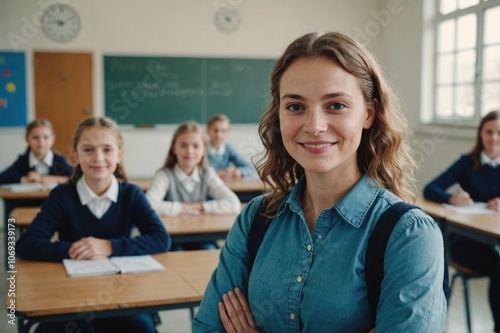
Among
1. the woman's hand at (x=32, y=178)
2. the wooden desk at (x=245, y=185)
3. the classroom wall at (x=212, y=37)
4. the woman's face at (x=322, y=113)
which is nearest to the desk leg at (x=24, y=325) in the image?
the woman's face at (x=322, y=113)

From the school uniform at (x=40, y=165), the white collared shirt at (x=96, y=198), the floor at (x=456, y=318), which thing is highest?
the white collared shirt at (x=96, y=198)

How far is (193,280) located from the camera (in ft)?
7.11

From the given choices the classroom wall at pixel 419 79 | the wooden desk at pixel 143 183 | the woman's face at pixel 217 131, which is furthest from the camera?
the classroom wall at pixel 419 79

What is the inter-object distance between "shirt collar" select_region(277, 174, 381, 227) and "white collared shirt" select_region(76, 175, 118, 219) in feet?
4.79

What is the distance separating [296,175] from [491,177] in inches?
111

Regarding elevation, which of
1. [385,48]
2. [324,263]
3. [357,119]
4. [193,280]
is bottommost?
[193,280]

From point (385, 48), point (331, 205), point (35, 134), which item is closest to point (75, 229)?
point (331, 205)

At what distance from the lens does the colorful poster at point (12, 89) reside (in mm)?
6707

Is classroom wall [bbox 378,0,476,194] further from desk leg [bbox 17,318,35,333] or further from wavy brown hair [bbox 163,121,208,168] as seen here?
desk leg [bbox 17,318,35,333]

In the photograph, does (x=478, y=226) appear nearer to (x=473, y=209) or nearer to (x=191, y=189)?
(x=473, y=209)

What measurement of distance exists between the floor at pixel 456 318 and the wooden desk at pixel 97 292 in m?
1.44

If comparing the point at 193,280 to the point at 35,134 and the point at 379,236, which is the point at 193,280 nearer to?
the point at 379,236

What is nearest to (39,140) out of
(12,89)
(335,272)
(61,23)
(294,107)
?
(12,89)

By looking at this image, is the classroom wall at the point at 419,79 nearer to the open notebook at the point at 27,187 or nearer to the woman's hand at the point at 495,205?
the woman's hand at the point at 495,205
